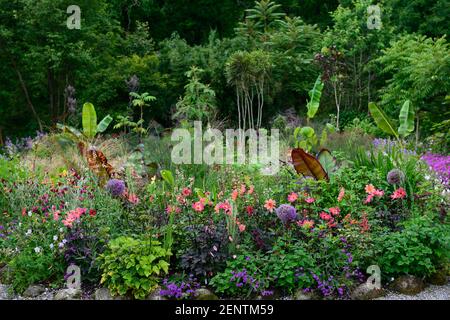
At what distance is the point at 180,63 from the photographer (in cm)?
1623

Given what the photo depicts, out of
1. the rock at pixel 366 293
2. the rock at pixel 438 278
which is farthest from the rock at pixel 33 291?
the rock at pixel 438 278

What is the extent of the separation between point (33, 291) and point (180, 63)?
1180 cm

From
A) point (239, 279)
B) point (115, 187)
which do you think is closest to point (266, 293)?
point (239, 279)

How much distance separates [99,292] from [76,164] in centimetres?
371

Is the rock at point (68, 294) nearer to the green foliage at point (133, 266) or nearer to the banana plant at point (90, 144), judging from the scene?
the green foliage at point (133, 266)

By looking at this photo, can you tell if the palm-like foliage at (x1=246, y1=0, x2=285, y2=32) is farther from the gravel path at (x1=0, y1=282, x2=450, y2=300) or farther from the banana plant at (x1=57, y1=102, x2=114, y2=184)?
the gravel path at (x1=0, y1=282, x2=450, y2=300)

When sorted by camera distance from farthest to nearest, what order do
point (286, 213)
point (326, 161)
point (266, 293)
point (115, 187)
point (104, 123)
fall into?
point (104, 123) < point (326, 161) < point (115, 187) < point (286, 213) < point (266, 293)

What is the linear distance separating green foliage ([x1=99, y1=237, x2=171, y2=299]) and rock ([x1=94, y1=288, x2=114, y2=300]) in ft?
0.17

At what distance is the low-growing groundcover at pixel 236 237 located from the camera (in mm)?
4918

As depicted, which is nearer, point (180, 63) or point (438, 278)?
point (438, 278)

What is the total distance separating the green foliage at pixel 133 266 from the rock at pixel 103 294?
Answer: 5 cm

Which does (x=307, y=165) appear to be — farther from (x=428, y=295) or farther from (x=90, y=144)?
(x=90, y=144)

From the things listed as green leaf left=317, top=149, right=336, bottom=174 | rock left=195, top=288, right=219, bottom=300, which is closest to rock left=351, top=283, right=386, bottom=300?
rock left=195, top=288, right=219, bottom=300

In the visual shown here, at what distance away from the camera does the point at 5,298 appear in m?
5.07
